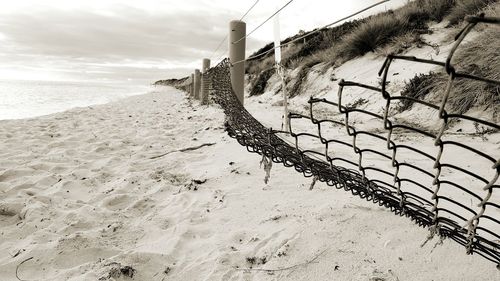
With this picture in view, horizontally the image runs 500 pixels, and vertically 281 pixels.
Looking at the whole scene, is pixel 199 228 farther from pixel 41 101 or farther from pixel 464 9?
pixel 41 101

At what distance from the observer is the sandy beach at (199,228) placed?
63.2 inches

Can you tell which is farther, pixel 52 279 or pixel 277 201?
pixel 277 201

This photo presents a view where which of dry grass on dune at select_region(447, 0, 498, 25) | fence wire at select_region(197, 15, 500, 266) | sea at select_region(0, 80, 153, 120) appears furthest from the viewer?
sea at select_region(0, 80, 153, 120)

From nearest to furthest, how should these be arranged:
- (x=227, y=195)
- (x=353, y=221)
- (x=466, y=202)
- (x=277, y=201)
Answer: (x=353, y=221), (x=466, y=202), (x=277, y=201), (x=227, y=195)

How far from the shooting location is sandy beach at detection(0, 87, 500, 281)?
1.60 metres

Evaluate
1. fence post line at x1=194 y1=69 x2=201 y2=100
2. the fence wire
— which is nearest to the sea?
fence post line at x1=194 y1=69 x2=201 y2=100

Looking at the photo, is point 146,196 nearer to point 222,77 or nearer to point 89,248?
point 89,248

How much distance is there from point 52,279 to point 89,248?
0.26 m

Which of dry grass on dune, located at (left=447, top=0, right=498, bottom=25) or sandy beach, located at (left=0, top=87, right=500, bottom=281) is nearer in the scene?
sandy beach, located at (left=0, top=87, right=500, bottom=281)

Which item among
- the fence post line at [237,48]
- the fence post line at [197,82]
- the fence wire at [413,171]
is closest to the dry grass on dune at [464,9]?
the fence post line at [237,48]

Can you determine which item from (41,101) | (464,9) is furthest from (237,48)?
(41,101)

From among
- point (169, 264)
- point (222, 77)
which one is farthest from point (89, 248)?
point (222, 77)

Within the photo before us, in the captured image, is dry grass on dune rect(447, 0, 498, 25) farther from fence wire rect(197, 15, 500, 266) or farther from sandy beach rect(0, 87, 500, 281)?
sandy beach rect(0, 87, 500, 281)

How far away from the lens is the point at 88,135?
494 cm
